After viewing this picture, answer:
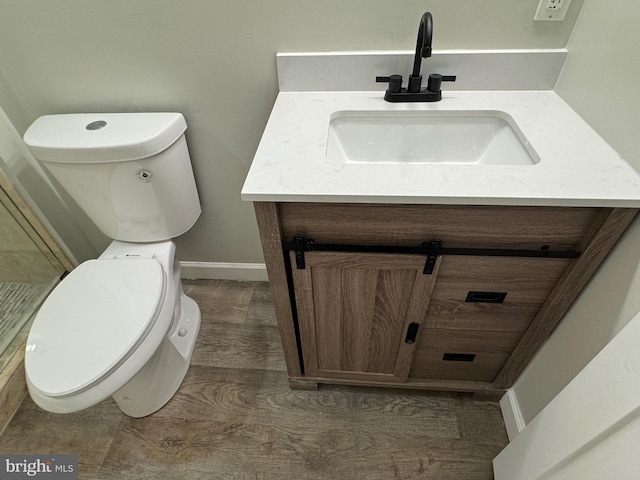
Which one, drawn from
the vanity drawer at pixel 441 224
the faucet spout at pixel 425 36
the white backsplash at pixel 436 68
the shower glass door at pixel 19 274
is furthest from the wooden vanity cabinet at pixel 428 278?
the shower glass door at pixel 19 274

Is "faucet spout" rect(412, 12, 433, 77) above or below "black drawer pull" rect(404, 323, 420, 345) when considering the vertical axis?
above

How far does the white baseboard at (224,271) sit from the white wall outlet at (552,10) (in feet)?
4.25

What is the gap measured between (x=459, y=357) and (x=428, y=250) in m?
0.48

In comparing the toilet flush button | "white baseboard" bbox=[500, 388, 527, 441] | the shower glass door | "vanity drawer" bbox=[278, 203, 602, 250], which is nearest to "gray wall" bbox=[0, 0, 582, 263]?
the toilet flush button

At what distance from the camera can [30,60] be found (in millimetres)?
1068

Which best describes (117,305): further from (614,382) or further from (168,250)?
(614,382)

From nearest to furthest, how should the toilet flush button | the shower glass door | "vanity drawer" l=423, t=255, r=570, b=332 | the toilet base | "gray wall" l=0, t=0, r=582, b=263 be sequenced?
"vanity drawer" l=423, t=255, r=570, b=332 < "gray wall" l=0, t=0, r=582, b=263 < the toilet flush button < the toilet base < the shower glass door

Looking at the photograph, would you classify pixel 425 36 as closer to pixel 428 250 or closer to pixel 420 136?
Result: pixel 420 136

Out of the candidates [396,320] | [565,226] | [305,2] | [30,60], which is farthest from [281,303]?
[30,60]

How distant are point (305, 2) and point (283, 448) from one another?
4.42 feet

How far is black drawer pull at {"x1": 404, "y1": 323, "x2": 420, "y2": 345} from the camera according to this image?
3.21 ft

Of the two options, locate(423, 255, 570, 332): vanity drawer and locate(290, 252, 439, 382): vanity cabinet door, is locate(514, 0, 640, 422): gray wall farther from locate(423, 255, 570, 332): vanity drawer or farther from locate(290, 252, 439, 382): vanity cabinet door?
locate(290, 252, 439, 382): vanity cabinet door

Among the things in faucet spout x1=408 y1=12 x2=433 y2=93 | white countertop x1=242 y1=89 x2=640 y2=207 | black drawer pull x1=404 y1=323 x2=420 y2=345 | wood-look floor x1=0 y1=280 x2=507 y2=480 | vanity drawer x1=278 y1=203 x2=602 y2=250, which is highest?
faucet spout x1=408 y1=12 x2=433 y2=93

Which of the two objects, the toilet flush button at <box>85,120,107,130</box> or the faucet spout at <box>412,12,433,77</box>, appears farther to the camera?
the toilet flush button at <box>85,120,107,130</box>
